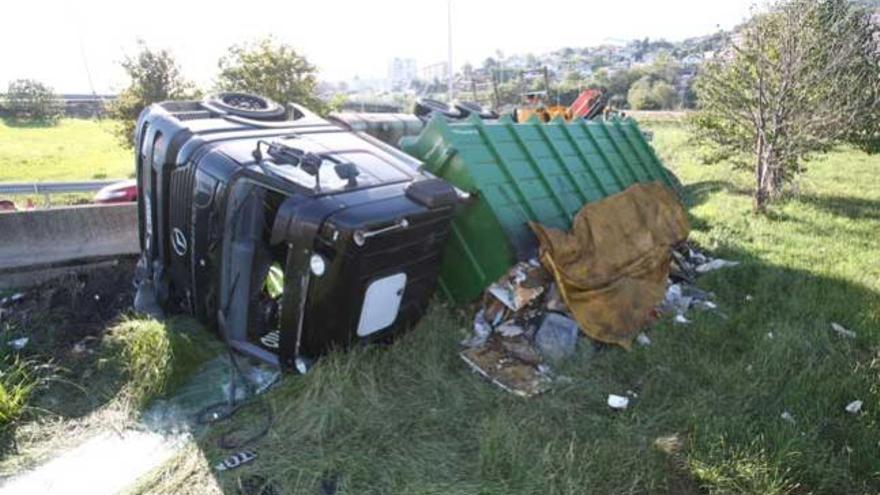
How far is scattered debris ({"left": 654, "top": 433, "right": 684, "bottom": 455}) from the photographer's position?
9.95 feet

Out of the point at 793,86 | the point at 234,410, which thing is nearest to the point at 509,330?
the point at 234,410

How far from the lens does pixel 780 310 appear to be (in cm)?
462

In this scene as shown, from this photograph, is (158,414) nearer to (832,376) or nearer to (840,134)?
(832,376)

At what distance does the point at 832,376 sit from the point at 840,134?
6.27 metres

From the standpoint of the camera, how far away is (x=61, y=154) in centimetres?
2764

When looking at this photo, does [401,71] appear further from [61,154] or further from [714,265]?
[714,265]

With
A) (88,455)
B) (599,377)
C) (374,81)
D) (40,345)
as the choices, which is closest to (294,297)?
(88,455)

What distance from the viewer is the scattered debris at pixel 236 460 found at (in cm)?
302

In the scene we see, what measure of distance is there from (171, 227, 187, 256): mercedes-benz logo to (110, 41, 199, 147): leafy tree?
14174mm

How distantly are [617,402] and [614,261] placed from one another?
1.50 meters

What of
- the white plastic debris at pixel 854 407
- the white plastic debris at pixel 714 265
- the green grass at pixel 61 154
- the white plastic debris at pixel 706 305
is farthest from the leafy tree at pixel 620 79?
the white plastic debris at pixel 854 407

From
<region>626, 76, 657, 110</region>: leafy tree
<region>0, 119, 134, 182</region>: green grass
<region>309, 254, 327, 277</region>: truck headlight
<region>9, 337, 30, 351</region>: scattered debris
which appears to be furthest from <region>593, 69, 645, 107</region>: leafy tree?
<region>309, 254, 327, 277</region>: truck headlight

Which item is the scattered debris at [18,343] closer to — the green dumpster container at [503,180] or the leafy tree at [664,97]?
the green dumpster container at [503,180]

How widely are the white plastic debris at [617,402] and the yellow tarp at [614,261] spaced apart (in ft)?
2.07
